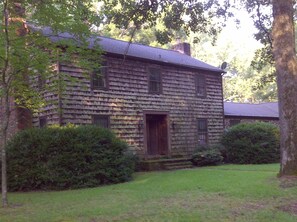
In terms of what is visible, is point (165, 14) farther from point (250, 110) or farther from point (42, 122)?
point (250, 110)

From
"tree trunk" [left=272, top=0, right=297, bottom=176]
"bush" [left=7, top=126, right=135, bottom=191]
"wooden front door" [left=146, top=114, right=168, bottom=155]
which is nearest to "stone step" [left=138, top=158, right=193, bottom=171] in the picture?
"wooden front door" [left=146, top=114, right=168, bottom=155]

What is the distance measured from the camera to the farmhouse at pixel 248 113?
27203 mm

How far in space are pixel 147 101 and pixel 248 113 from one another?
40.4 ft

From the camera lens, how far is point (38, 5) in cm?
995

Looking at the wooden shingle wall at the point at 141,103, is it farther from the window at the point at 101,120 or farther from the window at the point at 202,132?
the window at the point at 202,132

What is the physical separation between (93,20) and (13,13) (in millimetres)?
2235

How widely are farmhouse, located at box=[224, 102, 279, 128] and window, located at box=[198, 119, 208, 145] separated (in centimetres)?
360

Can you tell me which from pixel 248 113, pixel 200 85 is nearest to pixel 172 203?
pixel 200 85

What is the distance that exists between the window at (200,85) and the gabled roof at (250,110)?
3906mm

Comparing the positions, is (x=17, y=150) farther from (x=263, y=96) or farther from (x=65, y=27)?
(x=263, y=96)

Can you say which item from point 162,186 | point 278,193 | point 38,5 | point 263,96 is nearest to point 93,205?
point 162,186

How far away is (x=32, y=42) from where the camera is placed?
10.4m

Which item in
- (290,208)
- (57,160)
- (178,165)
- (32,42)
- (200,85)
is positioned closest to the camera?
(290,208)

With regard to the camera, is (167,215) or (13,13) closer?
(167,215)
